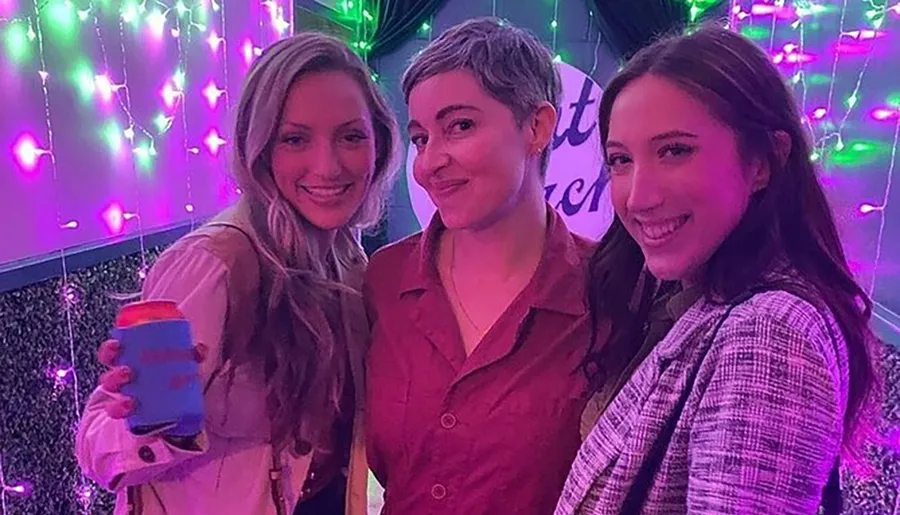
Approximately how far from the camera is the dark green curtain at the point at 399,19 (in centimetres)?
500

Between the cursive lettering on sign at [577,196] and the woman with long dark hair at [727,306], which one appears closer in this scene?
the woman with long dark hair at [727,306]

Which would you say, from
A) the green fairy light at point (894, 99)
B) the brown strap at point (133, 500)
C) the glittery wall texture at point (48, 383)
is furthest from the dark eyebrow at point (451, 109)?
the glittery wall texture at point (48, 383)

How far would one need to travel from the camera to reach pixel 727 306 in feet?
2.98

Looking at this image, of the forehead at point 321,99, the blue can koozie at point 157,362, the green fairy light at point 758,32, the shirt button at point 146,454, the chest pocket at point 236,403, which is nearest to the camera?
the blue can koozie at point 157,362

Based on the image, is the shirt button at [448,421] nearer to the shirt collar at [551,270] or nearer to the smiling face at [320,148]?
the shirt collar at [551,270]

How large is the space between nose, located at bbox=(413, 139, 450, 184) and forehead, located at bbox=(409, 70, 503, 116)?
5 cm

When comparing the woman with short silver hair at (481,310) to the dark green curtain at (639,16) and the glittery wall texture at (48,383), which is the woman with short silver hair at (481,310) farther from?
the dark green curtain at (639,16)

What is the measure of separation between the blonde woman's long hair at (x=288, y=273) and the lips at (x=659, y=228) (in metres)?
0.62

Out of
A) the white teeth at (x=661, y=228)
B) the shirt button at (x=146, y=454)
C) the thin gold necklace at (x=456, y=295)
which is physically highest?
the white teeth at (x=661, y=228)

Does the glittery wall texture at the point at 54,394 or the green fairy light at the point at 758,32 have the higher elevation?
the green fairy light at the point at 758,32

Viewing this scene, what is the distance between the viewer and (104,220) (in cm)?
283

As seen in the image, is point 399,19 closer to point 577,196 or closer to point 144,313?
point 577,196

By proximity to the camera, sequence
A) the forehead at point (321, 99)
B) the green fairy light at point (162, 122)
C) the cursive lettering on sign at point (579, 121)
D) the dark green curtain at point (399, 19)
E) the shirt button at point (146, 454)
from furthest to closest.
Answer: the dark green curtain at point (399, 19)
the cursive lettering on sign at point (579, 121)
the green fairy light at point (162, 122)
the forehead at point (321, 99)
the shirt button at point (146, 454)

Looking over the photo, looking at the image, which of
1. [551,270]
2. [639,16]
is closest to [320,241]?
[551,270]
